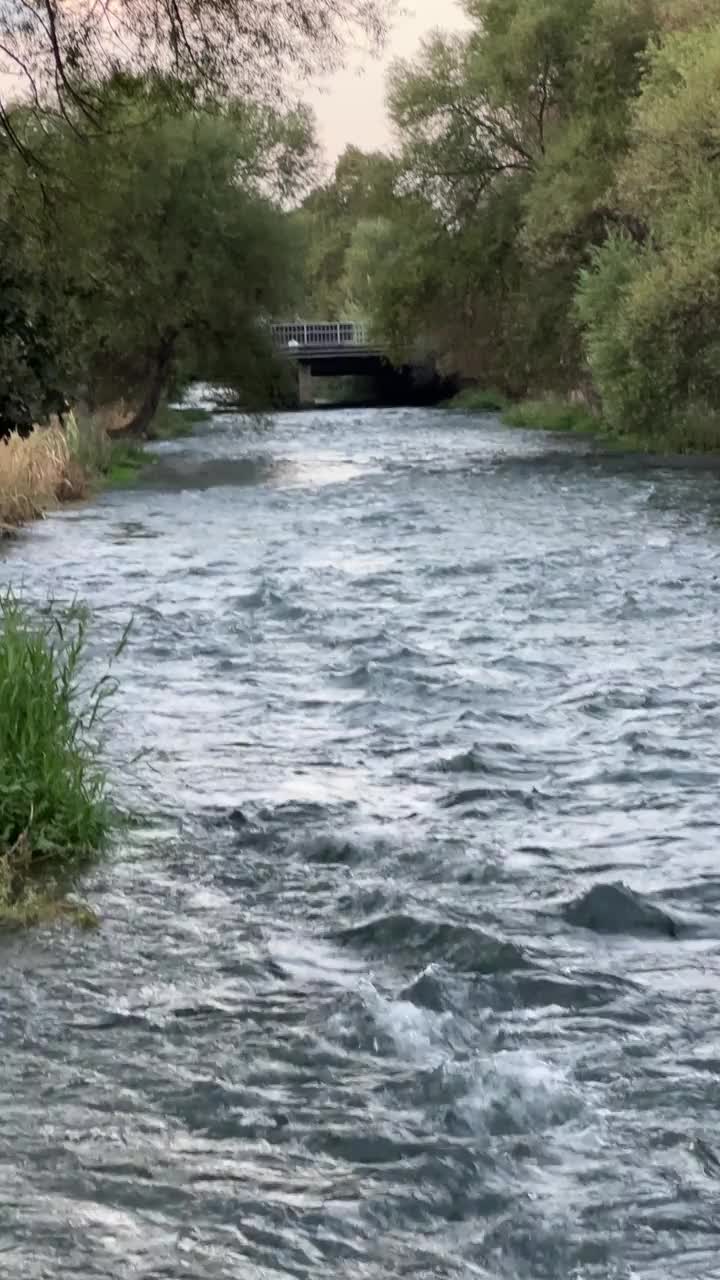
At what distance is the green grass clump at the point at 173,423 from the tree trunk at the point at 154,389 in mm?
3313

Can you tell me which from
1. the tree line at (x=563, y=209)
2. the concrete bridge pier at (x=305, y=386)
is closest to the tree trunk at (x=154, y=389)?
the tree line at (x=563, y=209)

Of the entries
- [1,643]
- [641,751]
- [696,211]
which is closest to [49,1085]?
[1,643]

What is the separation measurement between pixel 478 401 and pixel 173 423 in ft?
64.3

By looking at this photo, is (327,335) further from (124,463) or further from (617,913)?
(617,913)

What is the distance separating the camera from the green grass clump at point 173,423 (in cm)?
4788

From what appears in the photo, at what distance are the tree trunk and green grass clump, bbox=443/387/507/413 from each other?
22450 mm

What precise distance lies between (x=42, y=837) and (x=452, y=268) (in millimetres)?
37623

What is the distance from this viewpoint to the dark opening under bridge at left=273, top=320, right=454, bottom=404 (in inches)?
2879

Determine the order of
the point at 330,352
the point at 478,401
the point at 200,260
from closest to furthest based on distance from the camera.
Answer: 1. the point at 200,260
2. the point at 478,401
3. the point at 330,352

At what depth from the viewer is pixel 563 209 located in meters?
36.1

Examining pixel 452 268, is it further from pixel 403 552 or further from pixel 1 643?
pixel 1 643

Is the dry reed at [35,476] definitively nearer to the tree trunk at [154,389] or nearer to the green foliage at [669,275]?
the green foliage at [669,275]

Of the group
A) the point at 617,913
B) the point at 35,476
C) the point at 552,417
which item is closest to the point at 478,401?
the point at 552,417

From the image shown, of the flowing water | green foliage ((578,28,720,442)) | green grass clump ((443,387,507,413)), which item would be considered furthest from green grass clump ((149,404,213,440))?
the flowing water
